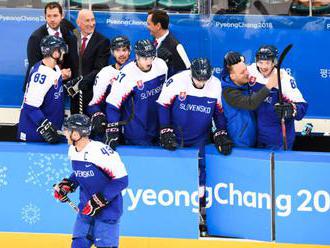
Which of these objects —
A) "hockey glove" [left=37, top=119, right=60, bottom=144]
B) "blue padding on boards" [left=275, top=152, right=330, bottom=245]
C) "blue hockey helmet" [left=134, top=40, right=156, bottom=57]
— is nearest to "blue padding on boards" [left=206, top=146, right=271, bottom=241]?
"blue padding on boards" [left=275, top=152, right=330, bottom=245]

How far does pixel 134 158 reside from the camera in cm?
801

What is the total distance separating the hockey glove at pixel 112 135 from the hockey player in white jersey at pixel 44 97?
1.49 feet

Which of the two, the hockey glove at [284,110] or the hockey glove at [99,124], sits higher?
the hockey glove at [284,110]

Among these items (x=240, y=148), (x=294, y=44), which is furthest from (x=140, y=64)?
(x=294, y=44)

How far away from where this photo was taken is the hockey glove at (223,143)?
A: 7.97 m

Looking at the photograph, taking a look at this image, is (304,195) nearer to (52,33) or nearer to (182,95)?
(182,95)

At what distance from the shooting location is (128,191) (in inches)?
316

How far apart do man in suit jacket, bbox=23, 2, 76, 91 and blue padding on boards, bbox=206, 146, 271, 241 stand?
7.11 ft

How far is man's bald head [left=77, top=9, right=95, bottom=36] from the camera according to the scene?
380 inches

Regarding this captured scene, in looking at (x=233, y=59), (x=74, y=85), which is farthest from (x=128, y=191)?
(x=74, y=85)

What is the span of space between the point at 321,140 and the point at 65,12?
3164 mm

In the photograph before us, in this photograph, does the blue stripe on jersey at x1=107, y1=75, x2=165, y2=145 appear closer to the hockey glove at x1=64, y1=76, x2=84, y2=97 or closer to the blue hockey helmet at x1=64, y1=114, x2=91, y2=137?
the hockey glove at x1=64, y1=76, x2=84, y2=97

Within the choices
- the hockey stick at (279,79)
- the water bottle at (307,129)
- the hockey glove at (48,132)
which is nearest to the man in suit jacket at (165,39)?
the water bottle at (307,129)

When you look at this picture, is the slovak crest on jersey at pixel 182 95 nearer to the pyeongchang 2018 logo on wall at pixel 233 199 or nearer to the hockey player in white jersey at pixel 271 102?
the hockey player in white jersey at pixel 271 102
